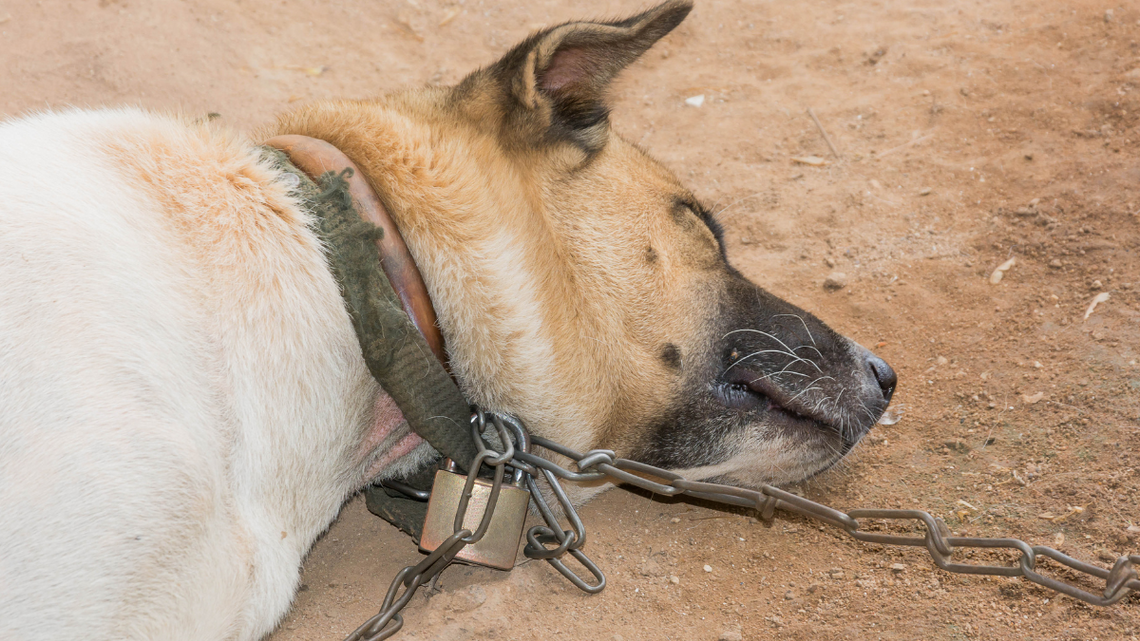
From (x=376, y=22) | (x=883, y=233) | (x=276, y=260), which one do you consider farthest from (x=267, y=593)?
(x=376, y=22)

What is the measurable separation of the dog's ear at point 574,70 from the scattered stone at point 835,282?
1420 mm

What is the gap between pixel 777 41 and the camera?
533 cm

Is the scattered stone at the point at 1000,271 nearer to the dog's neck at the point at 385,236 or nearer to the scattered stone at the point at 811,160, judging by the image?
the scattered stone at the point at 811,160

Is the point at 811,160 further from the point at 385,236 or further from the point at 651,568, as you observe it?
the point at 385,236

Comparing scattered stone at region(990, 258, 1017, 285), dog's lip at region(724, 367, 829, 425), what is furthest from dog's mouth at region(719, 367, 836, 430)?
scattered stone at region(990, 258, 1017, 285)

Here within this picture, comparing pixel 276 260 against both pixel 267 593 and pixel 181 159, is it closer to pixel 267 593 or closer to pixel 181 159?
pixel 181 159

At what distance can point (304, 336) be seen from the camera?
6.72 feet

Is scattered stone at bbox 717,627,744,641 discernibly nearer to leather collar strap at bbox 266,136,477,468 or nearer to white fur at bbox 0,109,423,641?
leather collar strap at bbox 266,136,477,468

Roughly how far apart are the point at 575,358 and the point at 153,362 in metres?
1.05

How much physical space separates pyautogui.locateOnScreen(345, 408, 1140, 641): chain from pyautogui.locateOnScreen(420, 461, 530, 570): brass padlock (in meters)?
0.06

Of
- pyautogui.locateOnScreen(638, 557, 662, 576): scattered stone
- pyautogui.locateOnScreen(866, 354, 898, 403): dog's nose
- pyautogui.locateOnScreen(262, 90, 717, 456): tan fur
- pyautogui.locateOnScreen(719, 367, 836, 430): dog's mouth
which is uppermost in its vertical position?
pyautogui.locateOnScreen(262, 90, 717, 456): tan fur

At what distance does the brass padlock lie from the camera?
2.16 meters

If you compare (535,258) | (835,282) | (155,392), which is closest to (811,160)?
(835,282)

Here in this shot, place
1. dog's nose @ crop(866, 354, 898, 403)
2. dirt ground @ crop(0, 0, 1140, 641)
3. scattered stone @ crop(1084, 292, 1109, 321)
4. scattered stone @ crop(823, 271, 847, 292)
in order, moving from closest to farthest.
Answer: dirt ground @ crop(0, 0, 1140, 641), dog's nose @ crop(866, 354, 898, 403), scattered stone @ crop(1084, 292, 1109, 321), scattered stone @ crop(823, 271, 847, 292)
